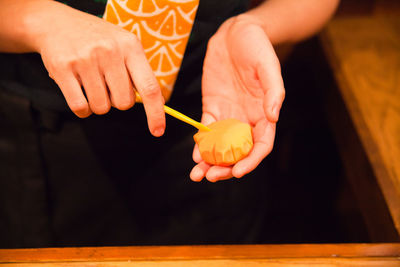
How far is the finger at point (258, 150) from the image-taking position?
30.7 inches

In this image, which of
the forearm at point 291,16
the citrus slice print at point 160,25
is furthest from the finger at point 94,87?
the forearm at point 291,16

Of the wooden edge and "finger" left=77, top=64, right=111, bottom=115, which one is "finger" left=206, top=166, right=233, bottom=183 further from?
"finger" left=77, top=64, right=111, bottom=115

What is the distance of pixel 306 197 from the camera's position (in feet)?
6.03

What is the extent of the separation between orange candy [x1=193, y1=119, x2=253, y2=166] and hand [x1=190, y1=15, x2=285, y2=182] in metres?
0.02

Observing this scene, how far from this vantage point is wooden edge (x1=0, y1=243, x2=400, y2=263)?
27.4 inches

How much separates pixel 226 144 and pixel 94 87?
0.33 metres

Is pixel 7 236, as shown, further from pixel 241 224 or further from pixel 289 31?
pixel 289 31

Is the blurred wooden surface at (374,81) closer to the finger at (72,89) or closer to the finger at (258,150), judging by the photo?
the finger at (258,150)

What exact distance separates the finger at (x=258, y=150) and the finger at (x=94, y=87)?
0.33 m

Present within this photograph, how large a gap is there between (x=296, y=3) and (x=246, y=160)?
0.59 meters

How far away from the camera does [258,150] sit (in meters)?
0.82

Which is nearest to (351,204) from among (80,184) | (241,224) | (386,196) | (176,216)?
(241,224)

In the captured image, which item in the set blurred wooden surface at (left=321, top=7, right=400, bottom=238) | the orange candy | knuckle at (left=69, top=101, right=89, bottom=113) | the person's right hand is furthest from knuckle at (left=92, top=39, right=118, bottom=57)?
blurred wooden surface at (left=321, top=7, right=400, bottom=238)

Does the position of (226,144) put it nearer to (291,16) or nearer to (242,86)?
(242,86)
